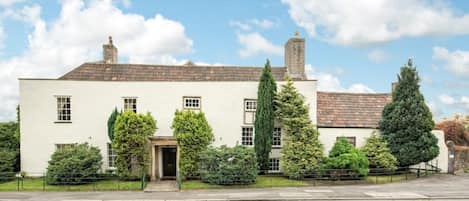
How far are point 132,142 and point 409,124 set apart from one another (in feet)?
56.9

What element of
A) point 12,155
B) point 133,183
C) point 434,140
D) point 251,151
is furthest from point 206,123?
point 434,140

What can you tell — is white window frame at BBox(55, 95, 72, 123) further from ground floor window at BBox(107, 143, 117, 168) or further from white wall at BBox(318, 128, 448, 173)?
white wall at BBox(318, 128, 448, 173)

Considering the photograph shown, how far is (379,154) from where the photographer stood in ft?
67.5

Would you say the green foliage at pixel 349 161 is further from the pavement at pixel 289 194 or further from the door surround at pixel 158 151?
the door surround at pixel 158 151

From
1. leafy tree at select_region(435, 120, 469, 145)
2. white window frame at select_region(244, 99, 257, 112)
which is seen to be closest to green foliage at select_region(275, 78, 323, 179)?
white window frame at select_region(244, 99, 257, 112)

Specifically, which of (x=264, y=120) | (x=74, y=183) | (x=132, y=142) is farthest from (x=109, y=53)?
(x=264, y=120)

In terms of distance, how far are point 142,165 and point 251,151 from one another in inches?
256

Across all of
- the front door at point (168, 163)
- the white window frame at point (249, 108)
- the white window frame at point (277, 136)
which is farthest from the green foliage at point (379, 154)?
the front door at point (168, 163)

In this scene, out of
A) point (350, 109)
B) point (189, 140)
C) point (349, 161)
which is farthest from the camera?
point (350, 109)

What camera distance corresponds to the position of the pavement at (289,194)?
15.2 meters

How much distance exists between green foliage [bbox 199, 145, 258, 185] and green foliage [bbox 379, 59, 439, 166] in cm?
969

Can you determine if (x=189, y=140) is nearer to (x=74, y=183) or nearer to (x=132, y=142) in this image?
(x=132, y=142)

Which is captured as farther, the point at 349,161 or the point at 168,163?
the point at 168,163

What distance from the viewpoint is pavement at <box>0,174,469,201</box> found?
15203mm
